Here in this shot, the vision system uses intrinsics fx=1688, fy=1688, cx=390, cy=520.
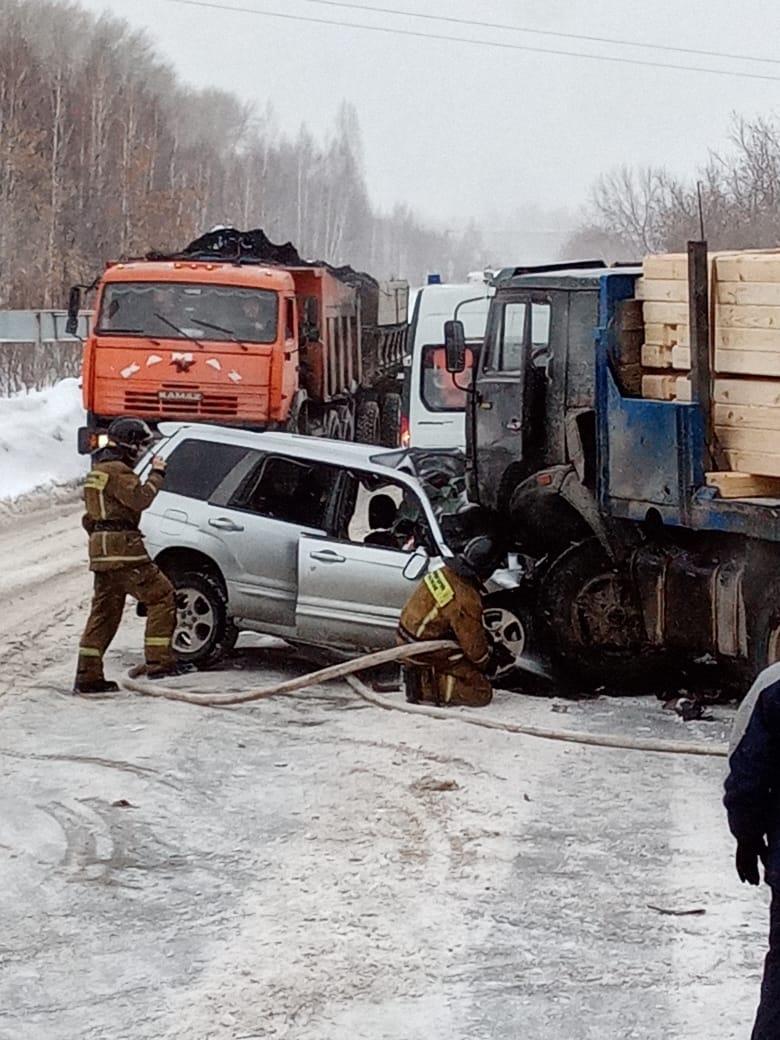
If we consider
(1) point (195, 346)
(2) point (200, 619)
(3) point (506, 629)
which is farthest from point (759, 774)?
(1) point (195, 346)

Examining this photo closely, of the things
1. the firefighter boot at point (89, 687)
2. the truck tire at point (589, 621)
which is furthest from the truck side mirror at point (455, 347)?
the firefighter boot at point (89, 687)

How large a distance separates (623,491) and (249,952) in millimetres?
4893

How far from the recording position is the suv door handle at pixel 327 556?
10414 mm

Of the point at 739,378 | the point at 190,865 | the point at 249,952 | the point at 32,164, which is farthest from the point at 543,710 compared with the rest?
the point at 32,164

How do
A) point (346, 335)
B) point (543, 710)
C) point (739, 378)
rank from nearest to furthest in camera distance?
point (739, 378)
point (543, 710)
point (346, 335)

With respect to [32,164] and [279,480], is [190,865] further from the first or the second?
[32,164]

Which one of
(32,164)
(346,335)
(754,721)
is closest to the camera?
(754,721)

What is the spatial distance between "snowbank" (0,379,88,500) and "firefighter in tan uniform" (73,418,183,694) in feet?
35.0

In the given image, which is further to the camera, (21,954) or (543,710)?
(543,710)

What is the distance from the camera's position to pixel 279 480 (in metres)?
10.8

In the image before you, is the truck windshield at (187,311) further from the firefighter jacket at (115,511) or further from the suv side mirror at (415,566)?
the firefighter jacket at (115,511)

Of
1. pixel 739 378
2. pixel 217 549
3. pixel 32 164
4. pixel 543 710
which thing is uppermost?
pixel 32 164

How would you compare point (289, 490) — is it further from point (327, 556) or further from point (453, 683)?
point (453, 683)

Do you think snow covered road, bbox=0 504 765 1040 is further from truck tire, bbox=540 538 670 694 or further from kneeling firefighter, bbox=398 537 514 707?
truck tire, bbox=540 538 670 694
